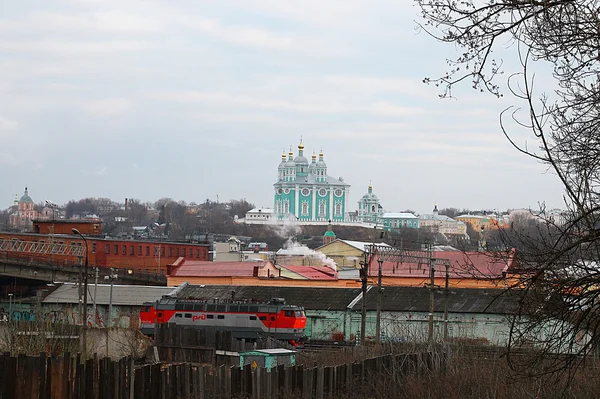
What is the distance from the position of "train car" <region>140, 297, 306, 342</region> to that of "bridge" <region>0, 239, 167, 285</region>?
1663 centimetres

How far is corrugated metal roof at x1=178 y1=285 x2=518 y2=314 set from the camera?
52.1 meters

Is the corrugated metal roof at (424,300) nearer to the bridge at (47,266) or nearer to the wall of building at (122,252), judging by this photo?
the bridge at (47,266)

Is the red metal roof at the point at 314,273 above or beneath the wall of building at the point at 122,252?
beneath

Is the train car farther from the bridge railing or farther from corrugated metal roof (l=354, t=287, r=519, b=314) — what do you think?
the bridge railing

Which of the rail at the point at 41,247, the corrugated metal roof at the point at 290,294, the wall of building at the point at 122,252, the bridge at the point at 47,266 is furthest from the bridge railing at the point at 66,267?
the corrugated metal roof at the point at 290,294

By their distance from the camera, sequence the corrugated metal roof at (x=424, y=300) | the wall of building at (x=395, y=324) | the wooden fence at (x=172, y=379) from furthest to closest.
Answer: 1. the corrugated metal roof at (x=424, y=300)
2. the wall of building at (x=395, y=324)
3. the wooden fence at (x=172, y=379)

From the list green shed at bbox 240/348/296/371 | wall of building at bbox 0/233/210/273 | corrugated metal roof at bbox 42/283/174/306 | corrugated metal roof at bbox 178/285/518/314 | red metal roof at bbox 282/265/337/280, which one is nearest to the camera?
green shed at bbox 240/348/296/371

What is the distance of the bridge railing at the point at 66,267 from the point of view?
7231 cm

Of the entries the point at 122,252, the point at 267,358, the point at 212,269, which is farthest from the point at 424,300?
the point at 122,252

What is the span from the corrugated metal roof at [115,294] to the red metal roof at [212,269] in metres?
7.57

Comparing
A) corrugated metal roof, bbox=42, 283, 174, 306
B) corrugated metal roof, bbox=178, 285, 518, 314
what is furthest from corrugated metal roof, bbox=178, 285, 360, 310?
corrugated metal roof, bbox=42, 283, 174, 306

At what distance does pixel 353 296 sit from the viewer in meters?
56.8

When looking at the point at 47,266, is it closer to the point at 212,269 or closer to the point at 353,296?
the point at 212,269

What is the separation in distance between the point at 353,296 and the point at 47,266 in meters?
27.6
